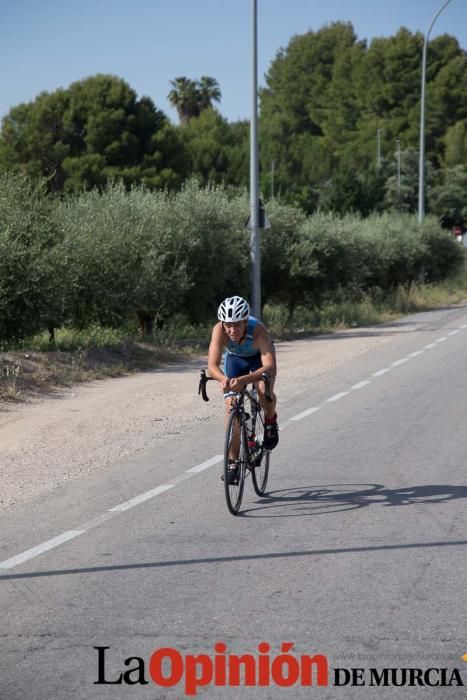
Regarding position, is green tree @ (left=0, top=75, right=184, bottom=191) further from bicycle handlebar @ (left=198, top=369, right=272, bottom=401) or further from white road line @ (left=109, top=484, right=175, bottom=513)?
bicycle handlebar @ (left=198, top=369, right=272, bottom=401)

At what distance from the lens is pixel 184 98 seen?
82312 millimetres

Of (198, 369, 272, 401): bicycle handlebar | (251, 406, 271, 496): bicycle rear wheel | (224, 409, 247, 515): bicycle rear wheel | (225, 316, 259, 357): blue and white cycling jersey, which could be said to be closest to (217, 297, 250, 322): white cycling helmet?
(225, 316, 259, 357): blue and white cycling jersey

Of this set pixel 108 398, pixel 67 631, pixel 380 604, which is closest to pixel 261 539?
pixel 380 604

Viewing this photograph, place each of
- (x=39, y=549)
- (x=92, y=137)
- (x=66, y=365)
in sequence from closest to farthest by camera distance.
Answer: (x=39, y=549)
(x=66, y=365)
(x=92, y=137)

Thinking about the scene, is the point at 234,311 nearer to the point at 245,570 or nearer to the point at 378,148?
the point at 245,570

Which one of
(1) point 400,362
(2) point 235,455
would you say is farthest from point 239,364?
(1) point 400,362

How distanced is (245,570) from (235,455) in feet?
5.73

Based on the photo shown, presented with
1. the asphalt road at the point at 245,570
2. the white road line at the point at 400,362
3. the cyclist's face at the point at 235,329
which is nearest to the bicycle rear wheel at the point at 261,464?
the asphalt road at the point at 245,570

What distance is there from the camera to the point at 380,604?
19.2 ft

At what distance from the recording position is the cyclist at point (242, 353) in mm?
8070

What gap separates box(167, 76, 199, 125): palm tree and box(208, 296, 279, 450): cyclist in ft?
247

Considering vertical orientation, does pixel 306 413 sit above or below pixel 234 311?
below

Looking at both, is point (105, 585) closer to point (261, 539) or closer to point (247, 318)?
point (261, 539)

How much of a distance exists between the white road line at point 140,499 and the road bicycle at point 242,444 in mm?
787
